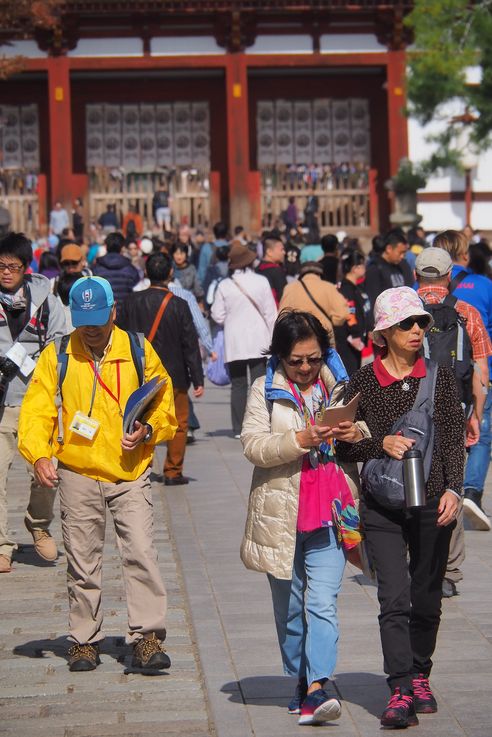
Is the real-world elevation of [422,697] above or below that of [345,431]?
below

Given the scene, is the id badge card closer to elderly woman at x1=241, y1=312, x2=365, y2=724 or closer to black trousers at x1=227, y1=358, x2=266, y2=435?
elderly woman at x1=241, y1=312, x2=365, y2=724

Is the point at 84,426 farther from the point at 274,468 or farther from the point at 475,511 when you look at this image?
the point at 475,511

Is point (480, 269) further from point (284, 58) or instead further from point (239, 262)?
point (284, 58)

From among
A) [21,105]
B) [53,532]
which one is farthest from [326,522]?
[21,105]

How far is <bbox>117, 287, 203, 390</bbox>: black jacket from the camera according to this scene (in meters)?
10.6

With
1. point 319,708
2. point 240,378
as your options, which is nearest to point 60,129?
point 240,378

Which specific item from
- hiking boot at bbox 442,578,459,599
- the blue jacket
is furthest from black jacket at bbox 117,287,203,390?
hiking boot at bbox 442,578,459,599

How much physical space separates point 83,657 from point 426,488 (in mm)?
1681

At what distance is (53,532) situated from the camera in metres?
9.16

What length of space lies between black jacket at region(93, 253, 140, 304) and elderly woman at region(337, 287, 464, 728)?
27.1ft

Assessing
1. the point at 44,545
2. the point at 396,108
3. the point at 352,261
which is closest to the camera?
the point at 44,545

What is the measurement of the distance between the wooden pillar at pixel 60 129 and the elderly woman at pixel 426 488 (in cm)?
2515

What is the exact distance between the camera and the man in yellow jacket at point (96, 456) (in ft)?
20.1

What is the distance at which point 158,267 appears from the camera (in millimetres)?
10648
